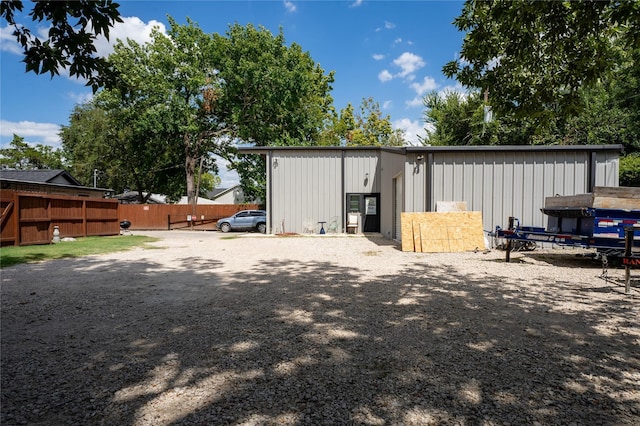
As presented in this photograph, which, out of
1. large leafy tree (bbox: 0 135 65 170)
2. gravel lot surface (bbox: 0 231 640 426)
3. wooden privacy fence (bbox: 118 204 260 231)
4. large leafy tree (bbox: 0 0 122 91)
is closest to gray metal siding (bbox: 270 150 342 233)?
wooden privacy fence (bbox: 118 204 260 231)

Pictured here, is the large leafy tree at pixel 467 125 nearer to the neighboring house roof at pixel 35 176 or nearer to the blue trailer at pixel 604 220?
the blue trailer at pixel 604 220

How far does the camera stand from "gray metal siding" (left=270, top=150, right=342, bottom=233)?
17.7 metres

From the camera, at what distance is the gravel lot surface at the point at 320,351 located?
91.7 inches

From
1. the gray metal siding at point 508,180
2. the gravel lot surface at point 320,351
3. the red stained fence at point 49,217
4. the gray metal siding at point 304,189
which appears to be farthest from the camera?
the gray metal siding at point 304,189

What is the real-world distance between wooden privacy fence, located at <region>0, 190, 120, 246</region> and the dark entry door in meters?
12.2

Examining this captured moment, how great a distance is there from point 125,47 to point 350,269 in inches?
1169

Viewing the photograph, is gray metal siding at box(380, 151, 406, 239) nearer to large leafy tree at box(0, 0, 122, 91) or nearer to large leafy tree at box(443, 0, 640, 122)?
large leafy tree at box(443, 0, 640, 122)

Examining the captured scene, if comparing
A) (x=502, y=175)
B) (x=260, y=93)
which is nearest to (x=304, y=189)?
(x=502, y=175)

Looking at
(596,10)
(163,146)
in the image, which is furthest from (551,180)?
(163,146)

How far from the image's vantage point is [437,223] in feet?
35.8

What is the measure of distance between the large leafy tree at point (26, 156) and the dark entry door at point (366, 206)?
50695mm

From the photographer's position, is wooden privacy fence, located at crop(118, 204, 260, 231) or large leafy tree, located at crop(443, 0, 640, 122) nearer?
large leafy tree, located at crop(443, 0, 640, 122)

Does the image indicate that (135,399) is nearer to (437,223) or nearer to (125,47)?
(437,223)

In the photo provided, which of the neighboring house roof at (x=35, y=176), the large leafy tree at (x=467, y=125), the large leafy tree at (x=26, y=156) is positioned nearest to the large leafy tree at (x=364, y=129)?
the large leafy tree at (x=467, y=125)
